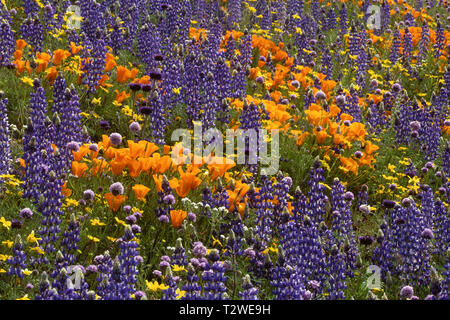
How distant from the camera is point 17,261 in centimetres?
368

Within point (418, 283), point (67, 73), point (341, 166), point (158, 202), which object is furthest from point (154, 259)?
point (67, 73)

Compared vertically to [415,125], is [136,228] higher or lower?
lower

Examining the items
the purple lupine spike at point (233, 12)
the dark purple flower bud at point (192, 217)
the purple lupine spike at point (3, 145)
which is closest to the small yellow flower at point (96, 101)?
the purple lupine spike at point (3, 145)

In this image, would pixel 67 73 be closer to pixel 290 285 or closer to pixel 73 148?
pixel 73 148

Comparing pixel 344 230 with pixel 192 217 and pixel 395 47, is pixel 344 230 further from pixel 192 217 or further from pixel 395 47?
pixel 395 47

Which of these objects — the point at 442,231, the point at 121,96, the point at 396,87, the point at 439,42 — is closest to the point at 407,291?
the point at 442,231

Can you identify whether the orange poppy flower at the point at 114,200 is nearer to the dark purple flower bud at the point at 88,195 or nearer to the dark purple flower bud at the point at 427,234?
the dark purple flower bud at the point at 88,195

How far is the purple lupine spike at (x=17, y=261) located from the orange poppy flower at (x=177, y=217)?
112cm

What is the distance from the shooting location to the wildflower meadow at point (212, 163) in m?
4.04

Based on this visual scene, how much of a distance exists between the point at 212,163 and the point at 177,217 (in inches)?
26.5

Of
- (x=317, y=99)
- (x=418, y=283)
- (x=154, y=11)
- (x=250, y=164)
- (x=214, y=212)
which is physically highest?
(x=154, y=11)

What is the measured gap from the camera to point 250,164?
5.54m
